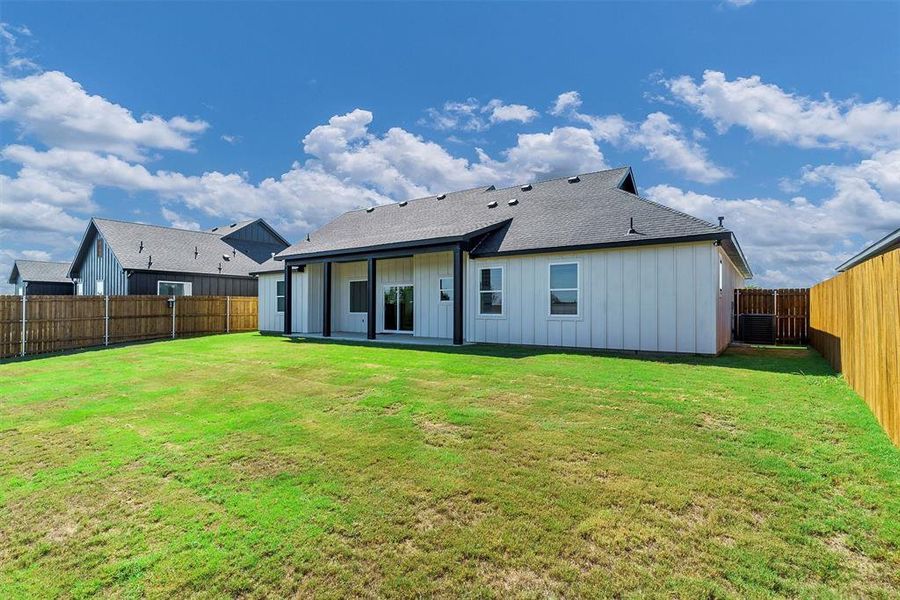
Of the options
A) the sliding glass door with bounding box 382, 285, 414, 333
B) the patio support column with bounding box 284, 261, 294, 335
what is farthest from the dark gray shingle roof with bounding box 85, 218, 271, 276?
the sliding glass door with bounding box 382, 285, 414, 333

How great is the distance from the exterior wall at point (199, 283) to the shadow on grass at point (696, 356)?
1647 centimetres

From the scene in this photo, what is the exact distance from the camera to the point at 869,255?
39.8ft

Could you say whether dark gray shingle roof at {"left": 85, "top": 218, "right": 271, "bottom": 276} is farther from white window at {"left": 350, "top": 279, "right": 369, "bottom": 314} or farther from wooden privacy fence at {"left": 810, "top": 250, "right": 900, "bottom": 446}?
wooden privacy fence at {"left": 810, "top": 250, "right": 900, "bottom": 446}

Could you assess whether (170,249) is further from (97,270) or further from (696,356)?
(696,356)

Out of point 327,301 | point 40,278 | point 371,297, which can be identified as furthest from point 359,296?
point 40,278

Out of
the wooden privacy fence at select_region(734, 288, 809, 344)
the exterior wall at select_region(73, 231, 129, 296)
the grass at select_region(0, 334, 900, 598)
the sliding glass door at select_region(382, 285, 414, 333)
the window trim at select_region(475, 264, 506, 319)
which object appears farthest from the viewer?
the exterior wall at select_region(73, 231, 129, 296)

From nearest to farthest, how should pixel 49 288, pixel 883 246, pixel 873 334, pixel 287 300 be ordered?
pixel 873 334, pixel 883 246, pixel 287 300, pixel 49 288

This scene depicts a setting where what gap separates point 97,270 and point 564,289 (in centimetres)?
2773

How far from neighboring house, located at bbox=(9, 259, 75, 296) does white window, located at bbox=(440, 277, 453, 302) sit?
30.4 m

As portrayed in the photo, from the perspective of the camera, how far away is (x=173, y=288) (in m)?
23.9

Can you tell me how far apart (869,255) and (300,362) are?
1608 cm

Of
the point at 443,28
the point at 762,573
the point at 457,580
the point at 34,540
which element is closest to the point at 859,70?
the point at 443,28

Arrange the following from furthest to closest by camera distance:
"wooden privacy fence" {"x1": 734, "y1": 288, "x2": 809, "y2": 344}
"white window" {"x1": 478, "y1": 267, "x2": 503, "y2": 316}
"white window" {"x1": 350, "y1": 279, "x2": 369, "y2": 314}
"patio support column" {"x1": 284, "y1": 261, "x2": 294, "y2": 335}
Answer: "patio support column" {"x1": 284, "y1": 261, "x2": 294, "y2": 335}, "white window" {"x1": 350, "y1": 279, "x2": 369, "y2": 314}, "wooden privacy fence" {"x1": 734, "y1": 288, "x2": 809, "y2": 344}, "white window" {"x1": 478, "y1": 267, "x2": 503, "y2": 316}

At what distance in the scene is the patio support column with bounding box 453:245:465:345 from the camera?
513 inches
